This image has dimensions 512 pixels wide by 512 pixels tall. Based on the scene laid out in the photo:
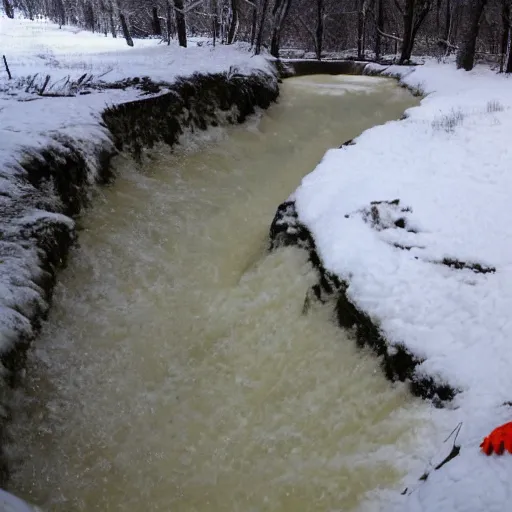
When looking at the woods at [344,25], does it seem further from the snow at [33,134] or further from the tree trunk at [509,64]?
the snow at [33,134]

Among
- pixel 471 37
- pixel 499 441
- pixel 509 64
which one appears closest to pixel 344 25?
pixel 471 37

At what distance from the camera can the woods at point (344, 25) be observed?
61.7 feet

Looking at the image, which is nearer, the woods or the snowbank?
the snowbank

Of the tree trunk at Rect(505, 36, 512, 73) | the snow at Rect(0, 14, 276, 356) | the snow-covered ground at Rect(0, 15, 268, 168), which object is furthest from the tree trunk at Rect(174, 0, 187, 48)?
the tree trunk at Rect(505, 36, 512, 73)

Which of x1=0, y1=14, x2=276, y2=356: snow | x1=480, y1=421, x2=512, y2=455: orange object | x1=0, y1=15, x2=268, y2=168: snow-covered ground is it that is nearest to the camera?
x1=480, y1=421, x2=512, y2=455: orange object

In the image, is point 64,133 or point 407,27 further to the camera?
point 407,27

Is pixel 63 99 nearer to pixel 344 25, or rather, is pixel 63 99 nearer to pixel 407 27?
pixel 407 27

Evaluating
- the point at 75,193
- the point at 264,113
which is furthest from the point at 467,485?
Result: the point at 264,113

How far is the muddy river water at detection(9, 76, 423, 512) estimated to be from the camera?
11.4 feet

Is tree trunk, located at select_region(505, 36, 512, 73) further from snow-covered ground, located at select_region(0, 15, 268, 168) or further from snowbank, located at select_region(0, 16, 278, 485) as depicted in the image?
snow-covered ground, located at select_region(0, 15, 268, 168)

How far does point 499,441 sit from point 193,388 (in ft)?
8.95

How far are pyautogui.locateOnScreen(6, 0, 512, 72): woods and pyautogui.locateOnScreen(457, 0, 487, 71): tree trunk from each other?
0.03m

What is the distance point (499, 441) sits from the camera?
9.09 ft

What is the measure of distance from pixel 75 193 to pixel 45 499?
4271mm
